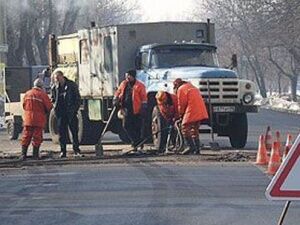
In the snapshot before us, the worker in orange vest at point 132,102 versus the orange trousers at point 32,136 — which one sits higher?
the worker in orange vest at point 132,102

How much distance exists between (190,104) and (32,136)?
3.39m

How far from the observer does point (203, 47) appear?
22.2m

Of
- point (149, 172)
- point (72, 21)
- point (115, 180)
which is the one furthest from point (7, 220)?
point (72, 21)

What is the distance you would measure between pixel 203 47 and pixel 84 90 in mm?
4085

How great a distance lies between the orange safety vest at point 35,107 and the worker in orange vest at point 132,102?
1.68 metres

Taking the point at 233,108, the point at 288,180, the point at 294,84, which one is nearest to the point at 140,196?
the point at 288,180

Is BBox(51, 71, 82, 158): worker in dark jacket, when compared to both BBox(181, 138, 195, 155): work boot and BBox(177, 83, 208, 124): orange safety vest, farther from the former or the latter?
BBox(181, 138, 195, 155): work boot

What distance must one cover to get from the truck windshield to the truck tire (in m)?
3.36

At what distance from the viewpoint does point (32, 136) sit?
19.3m

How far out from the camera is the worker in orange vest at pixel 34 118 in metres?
19.2

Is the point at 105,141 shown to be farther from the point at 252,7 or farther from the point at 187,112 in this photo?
the point at 252,7

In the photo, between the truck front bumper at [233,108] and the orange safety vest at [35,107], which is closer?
the orange safety vest at [35,107]

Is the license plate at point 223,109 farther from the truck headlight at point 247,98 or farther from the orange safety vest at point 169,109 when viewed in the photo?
the orange safety vest at point 169,109

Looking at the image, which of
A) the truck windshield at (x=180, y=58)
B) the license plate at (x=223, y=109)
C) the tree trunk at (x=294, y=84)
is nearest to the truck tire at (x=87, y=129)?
the truck windshield at (x=180, y=58)
